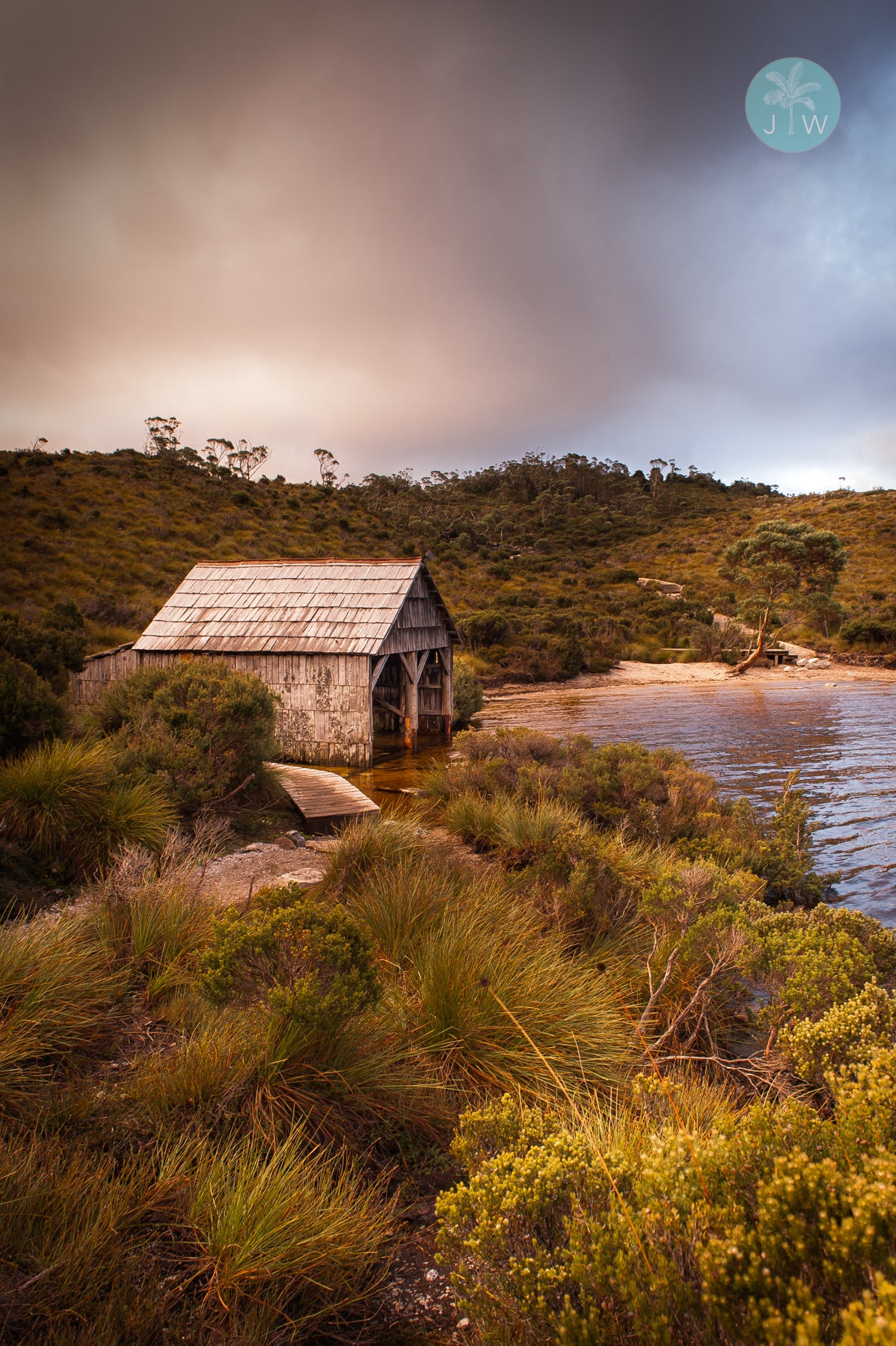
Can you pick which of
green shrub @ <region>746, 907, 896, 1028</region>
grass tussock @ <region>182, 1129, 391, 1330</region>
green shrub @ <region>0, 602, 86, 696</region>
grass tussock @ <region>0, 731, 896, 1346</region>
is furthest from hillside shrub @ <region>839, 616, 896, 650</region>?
grass tussock @ <region>182, 1129, 391, 1330</region>

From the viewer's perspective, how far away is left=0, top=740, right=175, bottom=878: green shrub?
6.86 m

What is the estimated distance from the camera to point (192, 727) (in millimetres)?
9812

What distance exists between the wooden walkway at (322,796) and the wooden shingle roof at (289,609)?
3.48m

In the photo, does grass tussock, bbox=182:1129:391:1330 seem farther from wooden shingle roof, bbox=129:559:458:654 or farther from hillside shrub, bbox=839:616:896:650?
hillside shrub, bbox=839:616:896:650

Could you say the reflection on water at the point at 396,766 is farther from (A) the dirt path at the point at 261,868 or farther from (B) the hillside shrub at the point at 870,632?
(B) the hillside shrub at the point at 870,632

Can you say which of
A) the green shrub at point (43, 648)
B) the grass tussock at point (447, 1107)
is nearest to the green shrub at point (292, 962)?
the grass tussock at point (447, 1107)

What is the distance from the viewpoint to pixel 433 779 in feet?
39.7

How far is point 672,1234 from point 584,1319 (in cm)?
34

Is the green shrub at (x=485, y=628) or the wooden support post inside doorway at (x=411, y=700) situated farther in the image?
the green shrub at (x=485, y=628)

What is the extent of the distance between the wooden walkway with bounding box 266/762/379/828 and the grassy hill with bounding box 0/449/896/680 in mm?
12519

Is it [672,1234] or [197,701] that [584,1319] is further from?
[197,701]

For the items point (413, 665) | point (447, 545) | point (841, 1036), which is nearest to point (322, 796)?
point (413, 665)

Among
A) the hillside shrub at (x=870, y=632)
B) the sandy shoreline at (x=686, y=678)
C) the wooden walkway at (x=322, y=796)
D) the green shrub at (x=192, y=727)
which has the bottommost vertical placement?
the wooden walkway at (x=322, y=796)

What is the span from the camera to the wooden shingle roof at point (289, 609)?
15.5m
